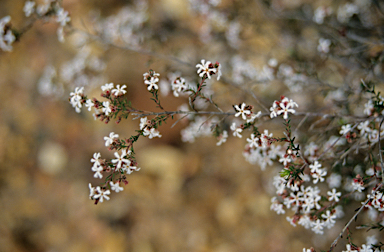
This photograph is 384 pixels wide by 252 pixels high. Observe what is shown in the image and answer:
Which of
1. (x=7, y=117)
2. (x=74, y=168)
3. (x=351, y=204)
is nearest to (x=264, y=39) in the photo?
(x=351, y=204)

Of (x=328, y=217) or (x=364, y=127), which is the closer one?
(x=328, y=217)

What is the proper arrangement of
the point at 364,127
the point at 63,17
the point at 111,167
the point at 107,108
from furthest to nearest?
the point at 63,17 < the point at 364,127 < the point at 107,108 < the point at 111,167

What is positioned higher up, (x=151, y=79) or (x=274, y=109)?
(x=151, y=79)

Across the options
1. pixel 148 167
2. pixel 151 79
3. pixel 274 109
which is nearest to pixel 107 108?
pixel 151 79

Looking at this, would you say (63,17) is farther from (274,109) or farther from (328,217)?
(328,217)

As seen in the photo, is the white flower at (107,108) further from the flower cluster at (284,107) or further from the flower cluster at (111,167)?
the flower cluster at (284,107)

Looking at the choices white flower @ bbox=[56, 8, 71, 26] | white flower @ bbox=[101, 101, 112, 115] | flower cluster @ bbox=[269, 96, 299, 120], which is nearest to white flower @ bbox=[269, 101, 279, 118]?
flower cluster @ bbox=[269, 96, 299, 120]

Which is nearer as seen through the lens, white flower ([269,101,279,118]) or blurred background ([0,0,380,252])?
white flower ([269,101,279,118])

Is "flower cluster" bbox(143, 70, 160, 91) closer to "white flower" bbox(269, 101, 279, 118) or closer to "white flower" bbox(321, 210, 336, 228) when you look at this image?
Result: "white flower" bbox(269, 101, 279, 118)
